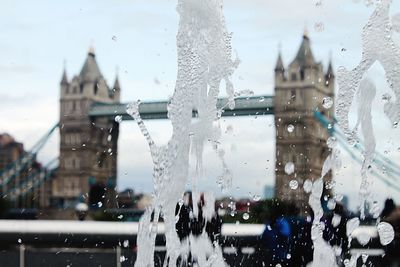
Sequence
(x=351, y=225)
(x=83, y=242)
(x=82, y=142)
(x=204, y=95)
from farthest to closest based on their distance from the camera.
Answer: (x=82, y=142) → (x=83, y=242) → (x=351, y=225) → (x=204, y=95)

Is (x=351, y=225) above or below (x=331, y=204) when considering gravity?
below

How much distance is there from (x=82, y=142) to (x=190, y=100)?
2634 inches

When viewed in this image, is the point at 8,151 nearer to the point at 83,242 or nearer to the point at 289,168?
the point at 83,242

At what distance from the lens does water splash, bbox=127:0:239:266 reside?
505 cm

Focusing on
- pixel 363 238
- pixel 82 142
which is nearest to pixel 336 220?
pixel 363 238

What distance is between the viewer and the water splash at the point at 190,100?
199 inches

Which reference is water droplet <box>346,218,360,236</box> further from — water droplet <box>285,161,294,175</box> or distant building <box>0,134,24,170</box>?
distant building <box>0,134,24,170</box>

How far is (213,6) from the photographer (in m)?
5.18

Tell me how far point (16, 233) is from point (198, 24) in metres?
3.01

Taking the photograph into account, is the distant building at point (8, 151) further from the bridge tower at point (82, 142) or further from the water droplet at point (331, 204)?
the water droplet at point (331, 204)

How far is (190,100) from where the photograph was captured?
16.7 ft

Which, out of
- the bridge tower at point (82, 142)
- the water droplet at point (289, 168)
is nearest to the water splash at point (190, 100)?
the water droplet at point (289, 168)

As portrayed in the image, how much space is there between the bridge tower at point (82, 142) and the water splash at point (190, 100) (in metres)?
62.5

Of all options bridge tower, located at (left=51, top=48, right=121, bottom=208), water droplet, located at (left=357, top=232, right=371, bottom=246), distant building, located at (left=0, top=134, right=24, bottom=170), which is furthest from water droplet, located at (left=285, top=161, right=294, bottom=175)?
distant building, located at (left=0, top=134, right=24, bottom=170)
